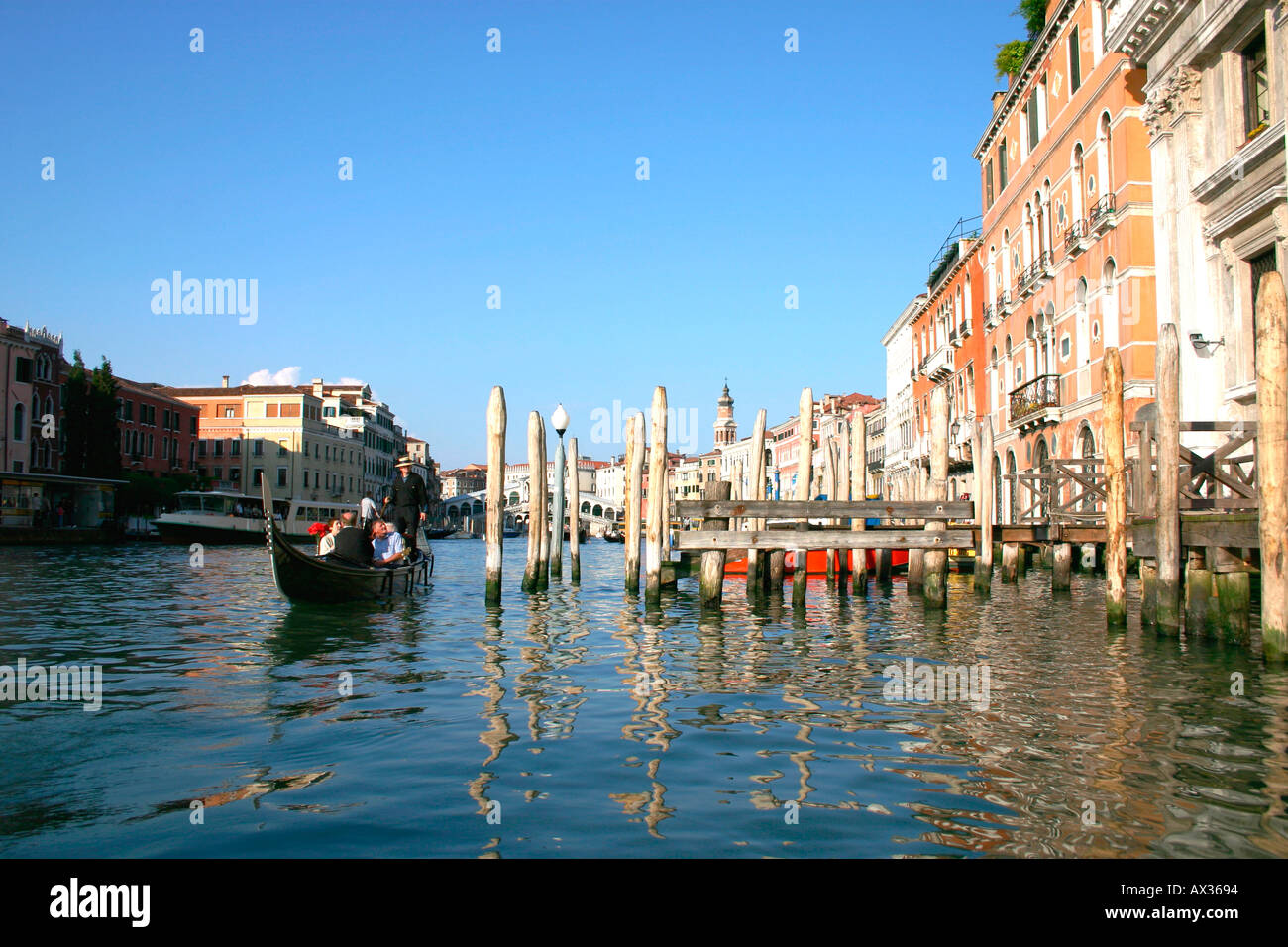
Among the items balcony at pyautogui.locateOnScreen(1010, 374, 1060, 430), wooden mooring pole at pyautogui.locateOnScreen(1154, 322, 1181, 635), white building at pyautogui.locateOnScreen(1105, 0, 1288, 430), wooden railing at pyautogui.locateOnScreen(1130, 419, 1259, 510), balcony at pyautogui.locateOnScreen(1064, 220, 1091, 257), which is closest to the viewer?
wooden mooring pole at pyautogui.locateOnScreen(1154, 322, 1181, 635)

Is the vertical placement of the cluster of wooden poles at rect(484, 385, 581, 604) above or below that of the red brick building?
below

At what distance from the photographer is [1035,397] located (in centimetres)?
2573

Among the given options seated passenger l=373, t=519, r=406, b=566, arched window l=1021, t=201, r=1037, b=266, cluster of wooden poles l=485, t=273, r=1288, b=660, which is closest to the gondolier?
seated passenger l=373, t=519, r=406, b=566

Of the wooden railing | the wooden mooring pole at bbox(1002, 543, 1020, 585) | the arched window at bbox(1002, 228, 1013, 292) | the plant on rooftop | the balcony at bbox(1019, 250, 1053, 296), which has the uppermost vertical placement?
the plant on rooftop

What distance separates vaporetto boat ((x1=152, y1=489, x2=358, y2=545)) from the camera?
39500 mm

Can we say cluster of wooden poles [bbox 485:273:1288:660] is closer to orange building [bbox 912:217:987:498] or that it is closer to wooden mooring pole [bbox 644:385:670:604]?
wooden mooring pole [bbox 644:385:670:604]

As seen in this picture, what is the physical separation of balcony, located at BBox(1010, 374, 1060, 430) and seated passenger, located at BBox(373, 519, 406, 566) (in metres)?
16.3

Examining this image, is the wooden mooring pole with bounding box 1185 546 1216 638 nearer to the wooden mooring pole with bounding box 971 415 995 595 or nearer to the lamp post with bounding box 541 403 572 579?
the wooden mooring pole with bounding box 971 415 995 595

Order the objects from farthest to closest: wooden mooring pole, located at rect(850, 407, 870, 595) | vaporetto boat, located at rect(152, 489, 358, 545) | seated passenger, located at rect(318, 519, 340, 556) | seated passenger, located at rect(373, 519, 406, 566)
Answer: vaporetto boat, located at rect(152, 489, 358, 545), wooden mooring pole, located at rect(850, 407, 870, 595), seated passenger, located at rect(373, 519, 406, 566), seated passenger, located at rect(318, 519, 340, 556)

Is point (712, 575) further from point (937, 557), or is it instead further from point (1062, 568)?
point (1062, 568)

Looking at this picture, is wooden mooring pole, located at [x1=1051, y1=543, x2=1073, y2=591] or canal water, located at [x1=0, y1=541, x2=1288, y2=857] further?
wooden mooring pole, located at [x1=1051, y1=543, x2=1073, y2=591]

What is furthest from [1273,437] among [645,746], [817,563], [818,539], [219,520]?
[219,520]

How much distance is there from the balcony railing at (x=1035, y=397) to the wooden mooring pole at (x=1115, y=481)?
14699 millimetres

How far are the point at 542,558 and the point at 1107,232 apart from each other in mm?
14038
